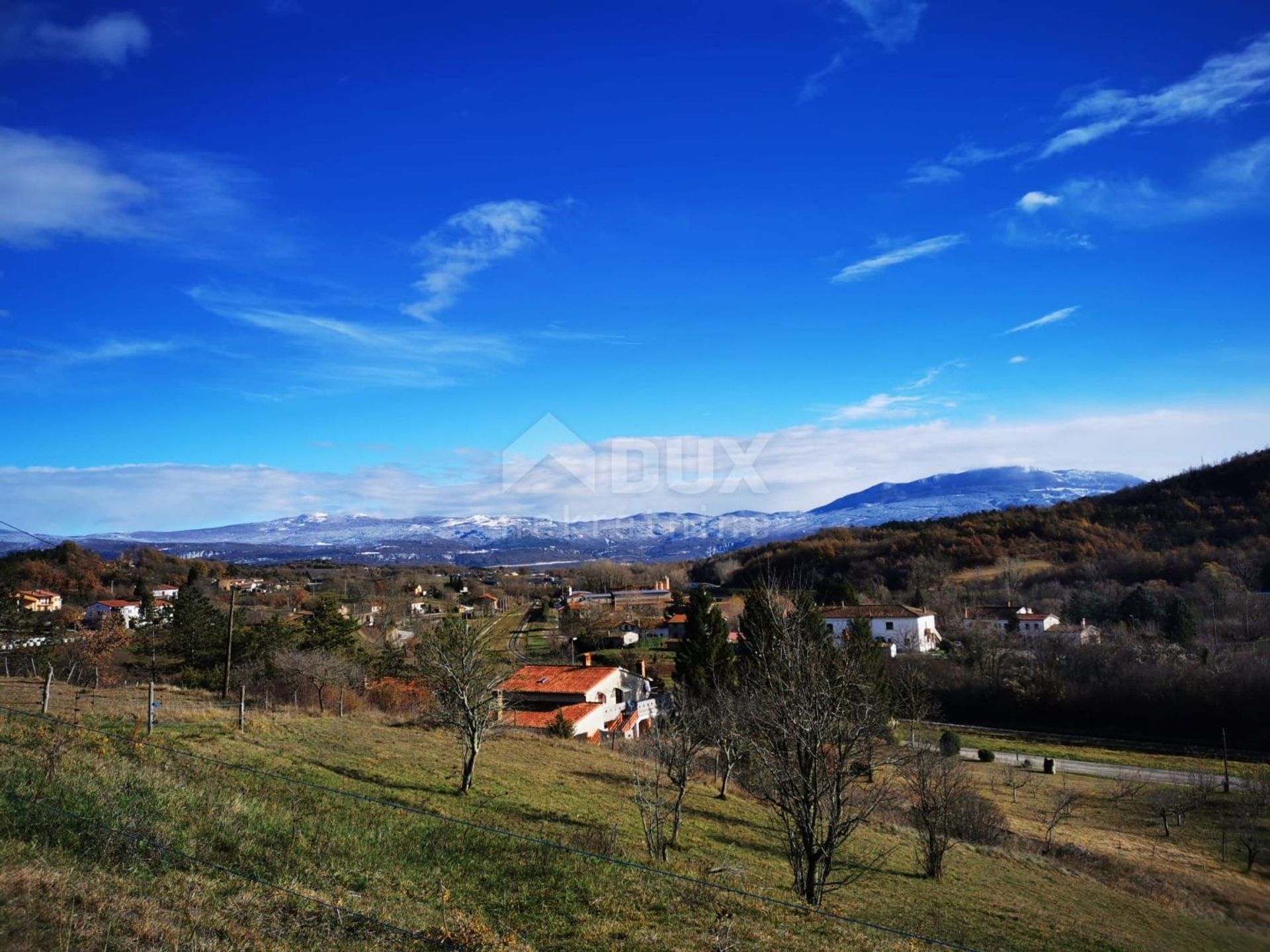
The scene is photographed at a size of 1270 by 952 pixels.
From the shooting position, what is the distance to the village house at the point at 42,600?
182 feet

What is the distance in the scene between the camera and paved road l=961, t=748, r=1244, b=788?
33875mm

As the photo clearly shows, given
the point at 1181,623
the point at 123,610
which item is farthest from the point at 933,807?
the point at 123,610

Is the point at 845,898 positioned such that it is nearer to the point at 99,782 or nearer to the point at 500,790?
the point at 500,790

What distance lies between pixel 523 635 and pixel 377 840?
64056 millimetres

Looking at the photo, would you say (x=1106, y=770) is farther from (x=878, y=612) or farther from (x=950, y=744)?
(x=878, y=612)

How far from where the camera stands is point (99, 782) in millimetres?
10984

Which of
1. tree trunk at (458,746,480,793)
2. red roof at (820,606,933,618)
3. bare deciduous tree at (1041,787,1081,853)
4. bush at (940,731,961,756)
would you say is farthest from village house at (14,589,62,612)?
bare deciduous tree at (1041,787,1081,853)

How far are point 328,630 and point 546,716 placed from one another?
13.8 m

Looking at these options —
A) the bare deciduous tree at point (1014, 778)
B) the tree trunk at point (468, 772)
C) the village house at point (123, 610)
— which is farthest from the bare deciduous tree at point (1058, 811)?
the village house at point (123, 610)

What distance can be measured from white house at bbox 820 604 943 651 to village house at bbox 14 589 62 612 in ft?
199

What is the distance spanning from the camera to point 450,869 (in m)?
11.6

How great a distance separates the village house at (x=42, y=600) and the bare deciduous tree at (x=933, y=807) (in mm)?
59989

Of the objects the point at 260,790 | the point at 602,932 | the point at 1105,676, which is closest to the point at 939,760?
the point at 602,932

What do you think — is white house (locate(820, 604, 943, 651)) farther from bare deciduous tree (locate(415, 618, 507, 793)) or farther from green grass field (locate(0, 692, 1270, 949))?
bare deciduous tree (locate(415, 618, 507, 793))
